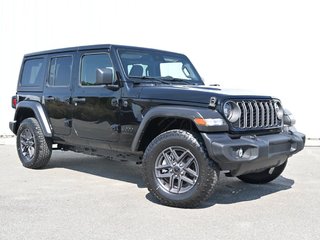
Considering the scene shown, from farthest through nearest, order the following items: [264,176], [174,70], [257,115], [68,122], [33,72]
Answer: [33,72] < [174,70] < [68,122] < [264,176] < [257,115]

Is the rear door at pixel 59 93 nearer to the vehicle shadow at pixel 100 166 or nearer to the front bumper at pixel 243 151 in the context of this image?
the vehicle shadow at pixel 100 166

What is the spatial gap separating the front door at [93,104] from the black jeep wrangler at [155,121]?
0.01 meters

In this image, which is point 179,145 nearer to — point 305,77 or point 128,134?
point 128,134

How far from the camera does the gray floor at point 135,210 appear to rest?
364 centimetres

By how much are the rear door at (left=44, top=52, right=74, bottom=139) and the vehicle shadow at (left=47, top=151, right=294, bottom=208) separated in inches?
37.2

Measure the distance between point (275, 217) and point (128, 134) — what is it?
1.95 meters

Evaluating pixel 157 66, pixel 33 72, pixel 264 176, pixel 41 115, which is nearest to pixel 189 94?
pixel 157 66

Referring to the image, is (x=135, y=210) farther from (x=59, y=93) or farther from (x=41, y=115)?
(x=41, y=115)

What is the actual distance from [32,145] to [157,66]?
2.46 m

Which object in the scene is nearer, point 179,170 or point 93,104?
point 179,170

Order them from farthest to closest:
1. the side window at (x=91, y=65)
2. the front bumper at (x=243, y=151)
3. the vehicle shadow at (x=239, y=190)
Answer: the side window at (x=91, y=65), the vehicle shadow at (x=239, y=190), the front bumper at (x=243, y=151)

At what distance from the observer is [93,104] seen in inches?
215

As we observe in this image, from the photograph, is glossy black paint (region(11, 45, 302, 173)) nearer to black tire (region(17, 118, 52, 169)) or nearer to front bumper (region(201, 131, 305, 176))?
front bumper (region(201, 131, 305, 176))

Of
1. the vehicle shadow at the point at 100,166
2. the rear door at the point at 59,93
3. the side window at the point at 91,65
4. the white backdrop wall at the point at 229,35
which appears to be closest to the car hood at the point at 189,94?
the side window at the point at 91,65
